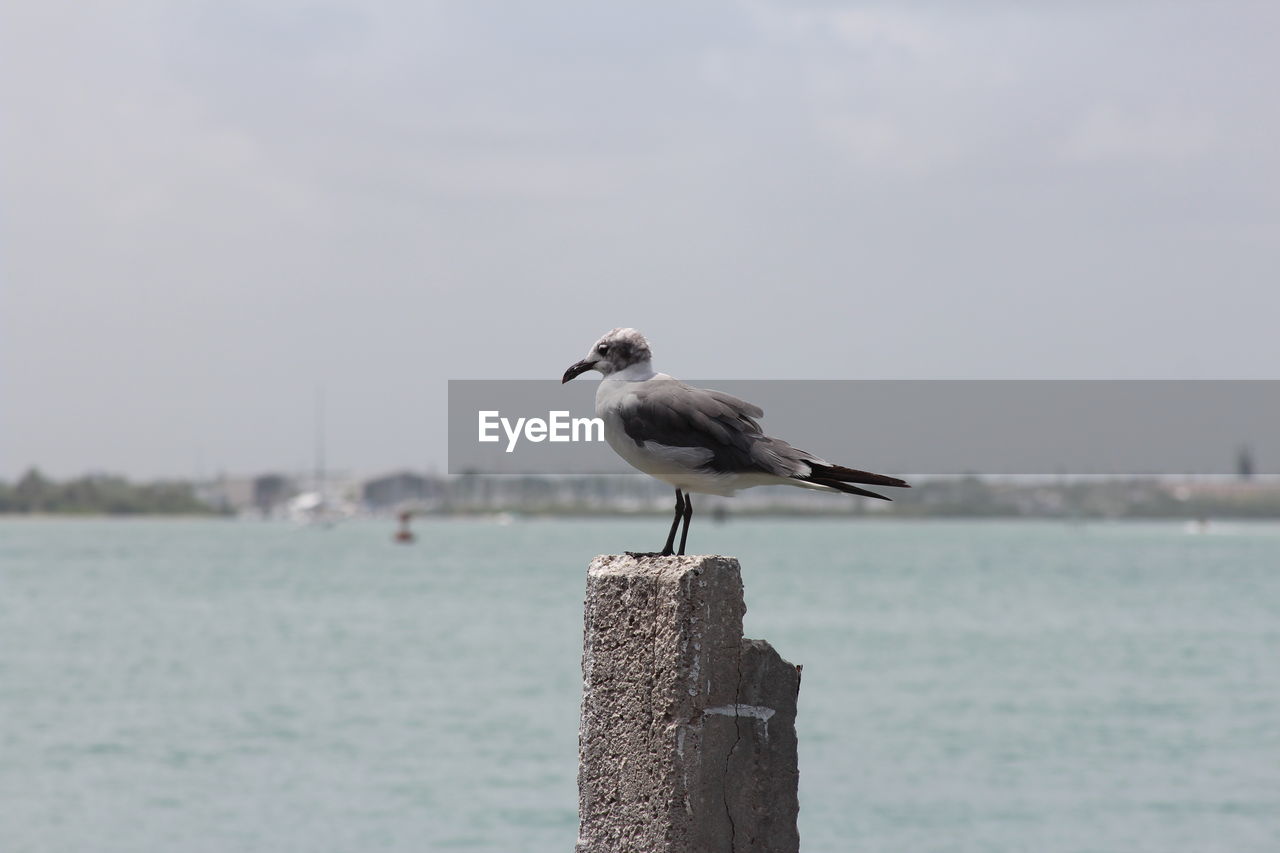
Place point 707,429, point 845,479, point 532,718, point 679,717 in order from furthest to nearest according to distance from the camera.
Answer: point 532,718, point 679,717, point 707,429, point 845,479

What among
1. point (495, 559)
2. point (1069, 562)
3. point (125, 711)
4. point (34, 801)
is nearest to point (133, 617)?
point (125, 711)

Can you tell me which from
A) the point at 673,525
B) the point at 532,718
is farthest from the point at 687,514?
the point at 532,718

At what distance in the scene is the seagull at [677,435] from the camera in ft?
13.3

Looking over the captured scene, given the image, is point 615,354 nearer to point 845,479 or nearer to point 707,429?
point 707,429

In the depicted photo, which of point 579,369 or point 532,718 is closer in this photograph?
point 579,369

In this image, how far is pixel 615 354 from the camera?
4.14m

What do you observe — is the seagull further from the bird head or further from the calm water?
the calm water

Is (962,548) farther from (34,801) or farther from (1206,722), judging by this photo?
(34,801)

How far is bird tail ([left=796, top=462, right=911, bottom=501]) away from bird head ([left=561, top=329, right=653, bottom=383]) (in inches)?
21.0

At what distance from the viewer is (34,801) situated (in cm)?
2106

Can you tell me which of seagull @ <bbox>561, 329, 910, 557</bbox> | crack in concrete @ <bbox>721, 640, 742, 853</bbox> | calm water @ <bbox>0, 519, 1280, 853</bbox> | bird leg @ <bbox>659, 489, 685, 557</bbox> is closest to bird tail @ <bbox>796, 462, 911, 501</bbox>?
seagull @ <bbox>561, 329, 910, 557</bbox>

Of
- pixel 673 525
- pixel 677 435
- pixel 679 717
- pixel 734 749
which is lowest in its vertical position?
pixel 734 749

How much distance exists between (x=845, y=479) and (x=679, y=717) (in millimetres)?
808

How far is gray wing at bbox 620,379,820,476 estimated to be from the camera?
4.07m
